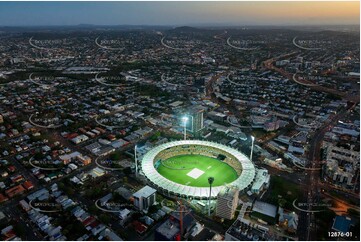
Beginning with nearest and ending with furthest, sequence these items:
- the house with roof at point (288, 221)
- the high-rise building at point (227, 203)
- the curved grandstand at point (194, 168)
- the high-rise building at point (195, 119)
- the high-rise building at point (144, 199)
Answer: the house with roof at point (288, 221), the high-rise building at point (227, 203), the high-rise building at point (144, 199), the curved grandstand at point (194, 168), the high-rise building at point (195, 119)

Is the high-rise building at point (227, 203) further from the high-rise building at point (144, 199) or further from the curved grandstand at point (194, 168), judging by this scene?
the high-rise building at point (144, 199)

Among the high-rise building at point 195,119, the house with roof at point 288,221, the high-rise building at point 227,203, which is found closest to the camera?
the house with roof at point 288,221

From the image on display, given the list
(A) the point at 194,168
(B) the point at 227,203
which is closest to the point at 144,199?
(B) the point at 227,203

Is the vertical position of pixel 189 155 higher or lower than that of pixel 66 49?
lower

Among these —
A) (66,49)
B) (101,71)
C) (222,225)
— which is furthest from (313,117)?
(66,49)

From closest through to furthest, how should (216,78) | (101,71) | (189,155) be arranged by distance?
(189,155), (216,78), (101,71)

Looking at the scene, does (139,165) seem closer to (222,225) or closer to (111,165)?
(111,165)

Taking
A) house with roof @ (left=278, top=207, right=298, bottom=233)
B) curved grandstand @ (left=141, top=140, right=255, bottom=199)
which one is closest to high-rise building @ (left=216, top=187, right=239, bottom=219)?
curved grandstand @ (left=141, top=140, right=255, bottom=199)

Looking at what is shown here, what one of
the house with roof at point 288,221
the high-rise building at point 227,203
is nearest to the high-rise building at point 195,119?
the high-rise building at point 227,203

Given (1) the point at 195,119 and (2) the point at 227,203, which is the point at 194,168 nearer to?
(1) the point at 195,119
